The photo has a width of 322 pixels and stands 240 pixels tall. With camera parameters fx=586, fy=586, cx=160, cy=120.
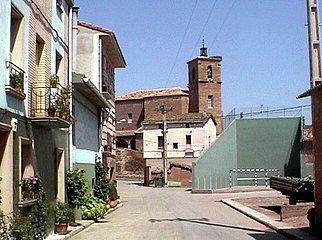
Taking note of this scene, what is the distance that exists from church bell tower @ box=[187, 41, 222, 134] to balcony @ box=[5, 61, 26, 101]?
72.6 m

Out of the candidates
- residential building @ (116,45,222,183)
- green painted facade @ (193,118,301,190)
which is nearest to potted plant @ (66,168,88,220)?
green painted facade @ (193,118,301,190)

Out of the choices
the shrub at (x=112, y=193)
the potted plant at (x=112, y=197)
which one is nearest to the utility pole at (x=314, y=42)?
the potted plant at (x=112, y=197)

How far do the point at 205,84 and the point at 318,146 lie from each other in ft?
236

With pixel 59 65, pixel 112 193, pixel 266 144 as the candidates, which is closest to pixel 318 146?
pixel 59 65

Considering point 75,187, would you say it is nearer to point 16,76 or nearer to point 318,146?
point 16,76

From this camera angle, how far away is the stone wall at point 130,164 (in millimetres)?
74000

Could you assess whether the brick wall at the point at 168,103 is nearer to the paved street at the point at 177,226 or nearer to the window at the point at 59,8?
the paved street at the point at 177,226

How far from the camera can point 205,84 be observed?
284ft

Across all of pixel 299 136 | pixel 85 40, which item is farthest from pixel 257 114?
pixel 85 40

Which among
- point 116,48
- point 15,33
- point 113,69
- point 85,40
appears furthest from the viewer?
point 113,69

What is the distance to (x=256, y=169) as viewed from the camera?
4675cm

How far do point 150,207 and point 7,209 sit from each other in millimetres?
16885

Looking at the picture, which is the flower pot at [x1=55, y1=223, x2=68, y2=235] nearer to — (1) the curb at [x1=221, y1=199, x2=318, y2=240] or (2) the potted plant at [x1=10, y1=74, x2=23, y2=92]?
(2) the potted plant at [x1=10, y1=74, x2=23, y2=92]

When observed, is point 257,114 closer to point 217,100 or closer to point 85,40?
point 85,40
